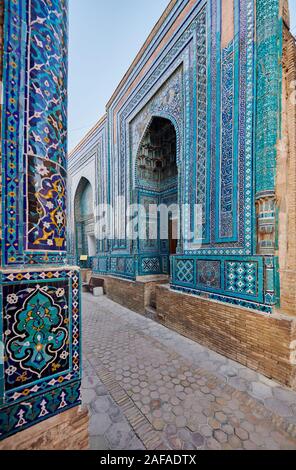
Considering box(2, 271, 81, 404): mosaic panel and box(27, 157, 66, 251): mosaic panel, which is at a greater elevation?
box(27, 157, 66, 251): mosaic panel

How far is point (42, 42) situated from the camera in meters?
1.34

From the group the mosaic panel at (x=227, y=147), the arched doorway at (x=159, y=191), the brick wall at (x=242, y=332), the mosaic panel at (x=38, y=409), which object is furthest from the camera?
the arched doorway at (x=159, y=191)

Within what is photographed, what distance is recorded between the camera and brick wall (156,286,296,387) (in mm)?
2430

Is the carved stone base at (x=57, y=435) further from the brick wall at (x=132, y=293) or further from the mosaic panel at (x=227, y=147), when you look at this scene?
the brick wall at (x=132, y=293)

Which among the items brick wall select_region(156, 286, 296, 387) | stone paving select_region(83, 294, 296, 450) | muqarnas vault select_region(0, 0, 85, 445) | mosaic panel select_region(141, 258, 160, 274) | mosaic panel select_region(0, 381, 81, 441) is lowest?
stone paving select_region(83, 294, 296, 450)

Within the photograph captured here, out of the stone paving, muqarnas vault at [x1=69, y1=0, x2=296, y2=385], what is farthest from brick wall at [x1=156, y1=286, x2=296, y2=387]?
the stone paving

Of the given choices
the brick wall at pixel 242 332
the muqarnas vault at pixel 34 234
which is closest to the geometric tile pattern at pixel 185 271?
the brick wall at pixel 242 332

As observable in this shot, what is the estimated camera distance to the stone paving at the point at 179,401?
1749 mm

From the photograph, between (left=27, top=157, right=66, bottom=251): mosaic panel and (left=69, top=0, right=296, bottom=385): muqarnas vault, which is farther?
(left=69, top=0, right=296, bottom=385): muqarnas vault

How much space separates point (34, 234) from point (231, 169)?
3050mm

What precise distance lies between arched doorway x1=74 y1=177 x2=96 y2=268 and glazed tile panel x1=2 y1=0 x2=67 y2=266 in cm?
919

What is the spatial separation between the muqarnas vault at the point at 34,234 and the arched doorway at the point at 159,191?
4.77 m

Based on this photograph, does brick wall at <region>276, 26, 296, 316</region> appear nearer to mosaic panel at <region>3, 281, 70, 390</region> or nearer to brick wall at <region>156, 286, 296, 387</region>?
brick wall at <region>156, 286, 296, 387</region>
